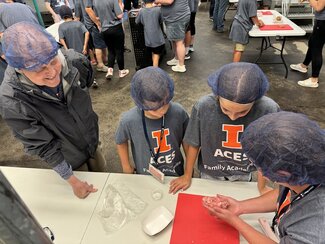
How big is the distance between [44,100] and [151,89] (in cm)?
50

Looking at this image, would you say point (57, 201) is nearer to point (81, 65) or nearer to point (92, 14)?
point (81, 65)

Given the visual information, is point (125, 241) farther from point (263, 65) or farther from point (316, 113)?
point (263, 65)

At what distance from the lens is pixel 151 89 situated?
46.1 inches

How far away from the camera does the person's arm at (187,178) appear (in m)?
1.28

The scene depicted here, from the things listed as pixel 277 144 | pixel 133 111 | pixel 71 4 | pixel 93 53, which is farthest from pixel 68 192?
pixel 71 4

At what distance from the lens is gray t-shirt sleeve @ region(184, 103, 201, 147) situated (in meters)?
1.26

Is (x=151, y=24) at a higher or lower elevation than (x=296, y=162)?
lower

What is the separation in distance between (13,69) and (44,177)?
24.9 inches

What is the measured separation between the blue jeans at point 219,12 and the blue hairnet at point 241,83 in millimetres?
4419

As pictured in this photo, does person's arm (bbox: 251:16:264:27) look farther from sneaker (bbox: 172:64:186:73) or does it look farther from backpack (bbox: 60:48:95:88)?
backpack (bbox: 60:48:95:88)

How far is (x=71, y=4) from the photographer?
5180 millimetres

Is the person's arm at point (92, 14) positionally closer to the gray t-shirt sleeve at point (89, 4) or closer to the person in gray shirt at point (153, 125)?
the gray t-shirt sleeve at point (89, 4)

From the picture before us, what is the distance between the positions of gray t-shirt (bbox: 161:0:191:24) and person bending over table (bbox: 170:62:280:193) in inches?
98.8

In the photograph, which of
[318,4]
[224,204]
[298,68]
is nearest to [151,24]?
[318,4]
